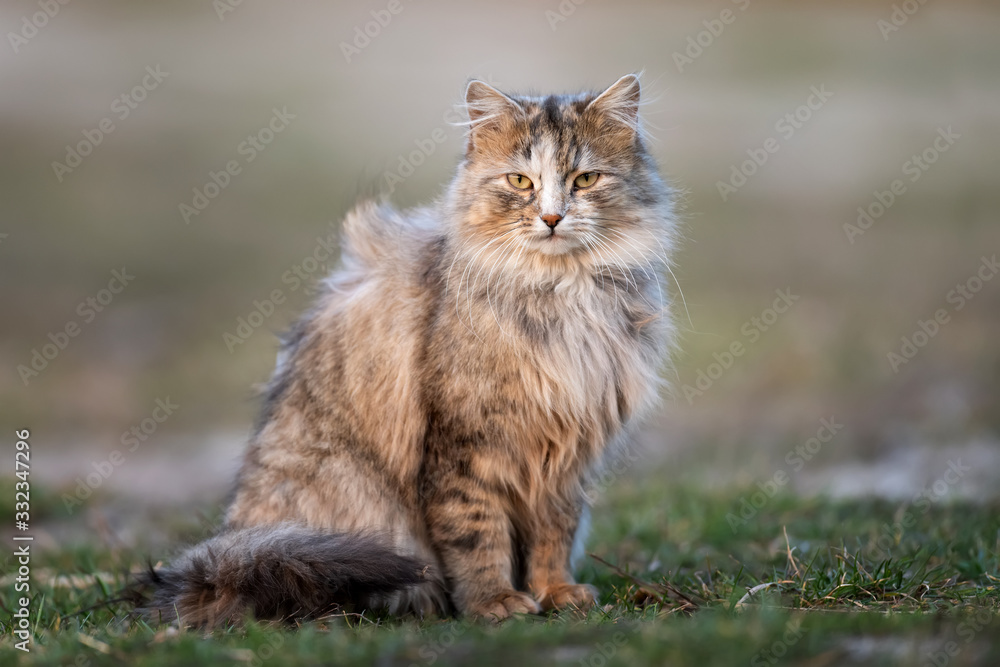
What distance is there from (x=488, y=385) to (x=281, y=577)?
Answer: 1080 millimetres

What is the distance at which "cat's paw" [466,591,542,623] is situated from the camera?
381 centimetres

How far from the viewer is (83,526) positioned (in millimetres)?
6191

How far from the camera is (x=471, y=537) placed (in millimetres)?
3932

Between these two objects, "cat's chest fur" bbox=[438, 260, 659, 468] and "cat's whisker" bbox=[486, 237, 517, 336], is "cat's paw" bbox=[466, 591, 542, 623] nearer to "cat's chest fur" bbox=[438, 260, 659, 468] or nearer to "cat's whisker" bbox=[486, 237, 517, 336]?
"cat's chest fur" bbox=[438, 260, 659, 468]

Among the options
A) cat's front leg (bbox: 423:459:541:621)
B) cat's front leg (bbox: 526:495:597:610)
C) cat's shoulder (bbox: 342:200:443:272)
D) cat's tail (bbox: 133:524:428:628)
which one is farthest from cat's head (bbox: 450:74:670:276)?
cat's tail (bbox: 133:524:428:628)

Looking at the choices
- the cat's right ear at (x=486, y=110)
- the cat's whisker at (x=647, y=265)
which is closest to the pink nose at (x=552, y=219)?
the cat's whisker at (x=647, y=265)

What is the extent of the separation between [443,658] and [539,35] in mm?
14843

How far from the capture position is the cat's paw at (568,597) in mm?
3926

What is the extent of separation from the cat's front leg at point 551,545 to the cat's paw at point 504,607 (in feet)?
0.83

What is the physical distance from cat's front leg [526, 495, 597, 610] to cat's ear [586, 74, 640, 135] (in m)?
1.65

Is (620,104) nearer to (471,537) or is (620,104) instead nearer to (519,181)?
(519,181)

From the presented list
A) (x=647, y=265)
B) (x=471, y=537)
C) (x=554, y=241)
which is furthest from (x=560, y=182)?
(x=471, y=537)

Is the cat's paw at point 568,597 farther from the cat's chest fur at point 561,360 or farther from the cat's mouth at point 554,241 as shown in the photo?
the cat's mouth at point 554,241

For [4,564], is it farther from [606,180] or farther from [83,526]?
[606,180]
